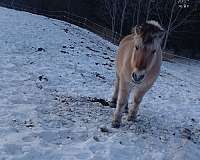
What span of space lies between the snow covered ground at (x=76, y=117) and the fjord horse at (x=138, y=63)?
0.47 m

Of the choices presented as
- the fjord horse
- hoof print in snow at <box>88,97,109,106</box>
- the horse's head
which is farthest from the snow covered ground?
the horse's head

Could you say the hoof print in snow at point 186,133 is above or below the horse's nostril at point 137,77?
below

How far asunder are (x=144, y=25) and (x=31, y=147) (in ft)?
9.17

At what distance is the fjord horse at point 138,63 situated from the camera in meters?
7.14

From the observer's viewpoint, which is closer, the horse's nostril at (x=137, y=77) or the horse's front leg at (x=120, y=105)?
the horse's nostril at (x=137, y=77)

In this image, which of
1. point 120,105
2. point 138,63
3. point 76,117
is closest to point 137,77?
→ point 138,63

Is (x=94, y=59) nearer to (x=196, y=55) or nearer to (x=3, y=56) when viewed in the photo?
(x=3, y=56)

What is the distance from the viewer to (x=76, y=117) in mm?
8422

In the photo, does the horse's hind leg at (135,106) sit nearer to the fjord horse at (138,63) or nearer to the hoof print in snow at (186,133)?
the fjord horse at (138,63)

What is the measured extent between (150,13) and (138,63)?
1494 inches

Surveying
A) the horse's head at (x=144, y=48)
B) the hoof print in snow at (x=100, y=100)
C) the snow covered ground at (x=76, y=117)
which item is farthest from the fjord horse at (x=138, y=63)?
the snow covered ground at (x=76, y=117)

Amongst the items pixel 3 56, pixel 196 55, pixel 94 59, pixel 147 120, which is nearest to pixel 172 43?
pixel 196 55

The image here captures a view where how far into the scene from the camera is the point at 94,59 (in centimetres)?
1744

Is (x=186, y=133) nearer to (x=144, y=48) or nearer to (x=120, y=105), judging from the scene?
(x=120, y=105)
